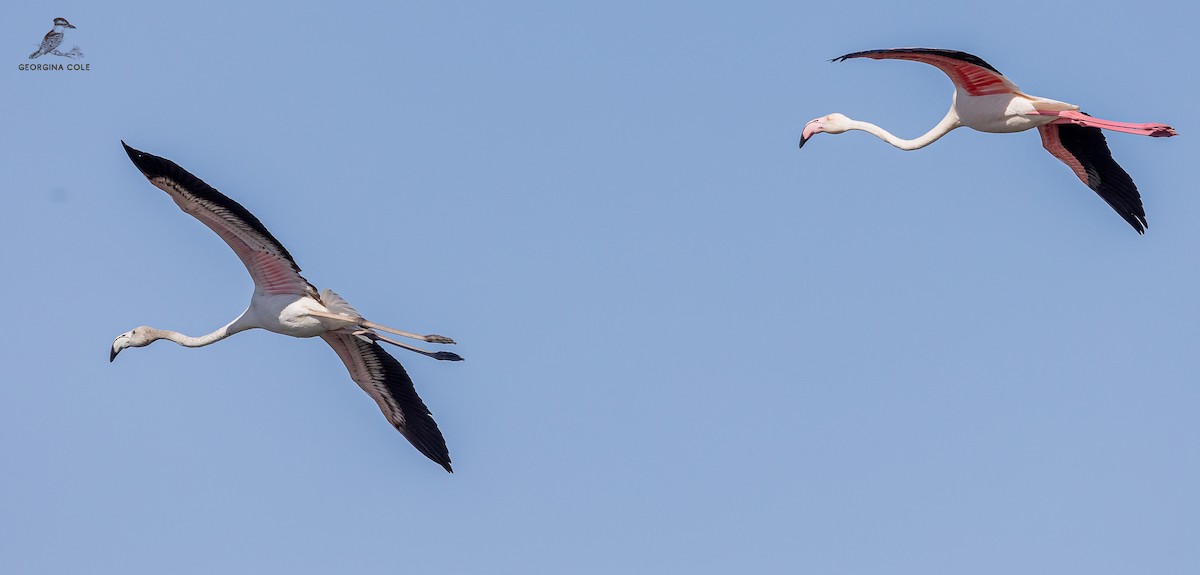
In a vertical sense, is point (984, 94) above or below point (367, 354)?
above

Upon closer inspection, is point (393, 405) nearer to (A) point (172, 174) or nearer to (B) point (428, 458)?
(B) point (428, 458)

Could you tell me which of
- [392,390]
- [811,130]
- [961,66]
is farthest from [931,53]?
[392,390]

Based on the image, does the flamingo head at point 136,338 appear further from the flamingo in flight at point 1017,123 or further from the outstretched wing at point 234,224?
the flamingo in flight at point 1017,123

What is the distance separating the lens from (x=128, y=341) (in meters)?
25.4

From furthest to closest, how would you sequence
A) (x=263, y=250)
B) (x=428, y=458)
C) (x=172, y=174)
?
(x=428, y=458) → (x=263, y=250) → (x=172, y=174)

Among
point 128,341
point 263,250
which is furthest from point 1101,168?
point 128,341

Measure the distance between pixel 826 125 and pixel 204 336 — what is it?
8.83m

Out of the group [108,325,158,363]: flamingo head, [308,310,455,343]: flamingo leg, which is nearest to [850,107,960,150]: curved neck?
[308,310,455,343]: flamingo leg

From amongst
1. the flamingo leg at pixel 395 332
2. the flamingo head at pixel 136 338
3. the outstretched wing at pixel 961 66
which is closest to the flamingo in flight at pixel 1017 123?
the outstretched wing at pixel 961 66

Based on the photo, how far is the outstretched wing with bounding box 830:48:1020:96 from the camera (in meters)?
22.0

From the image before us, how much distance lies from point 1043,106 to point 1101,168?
2.29 meters

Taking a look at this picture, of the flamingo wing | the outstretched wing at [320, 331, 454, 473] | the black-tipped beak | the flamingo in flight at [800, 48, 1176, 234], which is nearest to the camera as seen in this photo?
the black-tipped beak

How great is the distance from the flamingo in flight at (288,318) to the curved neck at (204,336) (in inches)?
0.5

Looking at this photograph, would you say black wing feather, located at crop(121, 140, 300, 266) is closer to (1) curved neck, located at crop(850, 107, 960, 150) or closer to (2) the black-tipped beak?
(2) the black-tipped beak
